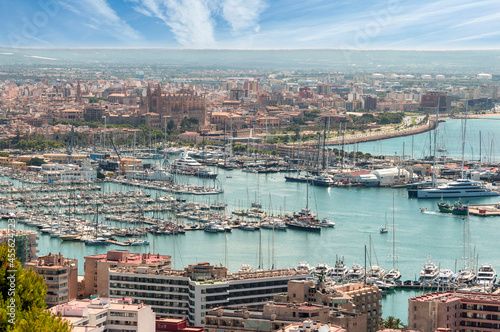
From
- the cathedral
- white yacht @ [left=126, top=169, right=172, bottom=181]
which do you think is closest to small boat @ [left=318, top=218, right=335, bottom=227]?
white yacht @ [left=126, top=169, right=172, bottom=181]

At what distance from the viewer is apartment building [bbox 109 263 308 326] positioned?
315 inches

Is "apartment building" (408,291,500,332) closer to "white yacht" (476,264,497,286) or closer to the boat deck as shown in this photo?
"white yacht" (476,264,497,286)

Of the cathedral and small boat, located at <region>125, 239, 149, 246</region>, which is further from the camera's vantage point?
the cathedral

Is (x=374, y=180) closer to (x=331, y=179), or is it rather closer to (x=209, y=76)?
(x=331, y=179)

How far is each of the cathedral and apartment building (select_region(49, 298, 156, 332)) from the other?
26.9 metres

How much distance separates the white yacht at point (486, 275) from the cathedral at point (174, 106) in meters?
22.8

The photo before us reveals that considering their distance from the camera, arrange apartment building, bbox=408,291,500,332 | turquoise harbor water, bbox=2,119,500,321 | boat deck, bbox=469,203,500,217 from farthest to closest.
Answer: boat deck, bbox=469,203,500,217 → turquoise harbor water, bbox=2,119,500,321 → apartment building, bbox=408,291,500,332

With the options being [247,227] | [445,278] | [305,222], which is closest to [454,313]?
[445,278]

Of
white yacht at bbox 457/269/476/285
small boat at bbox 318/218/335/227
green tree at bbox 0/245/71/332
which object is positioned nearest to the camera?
green tree at bbox 0/245/71/332

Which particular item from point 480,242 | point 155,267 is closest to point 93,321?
point 155,267

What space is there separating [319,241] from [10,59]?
59315 mm

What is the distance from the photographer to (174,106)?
1356 inches

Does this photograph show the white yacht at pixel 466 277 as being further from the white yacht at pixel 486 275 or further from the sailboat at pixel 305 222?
the sailboat at pixel 305 222

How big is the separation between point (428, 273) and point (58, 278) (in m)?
4.89
